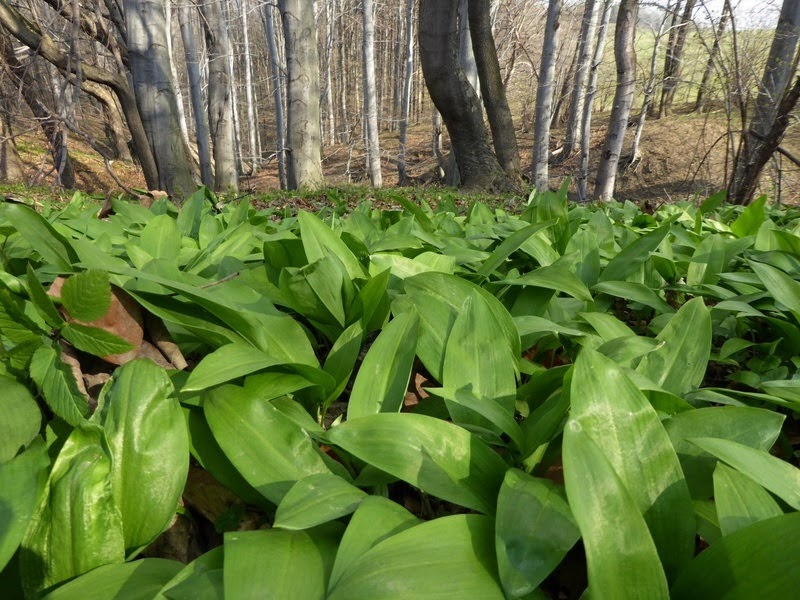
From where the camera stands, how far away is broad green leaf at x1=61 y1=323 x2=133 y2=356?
0.79 meters

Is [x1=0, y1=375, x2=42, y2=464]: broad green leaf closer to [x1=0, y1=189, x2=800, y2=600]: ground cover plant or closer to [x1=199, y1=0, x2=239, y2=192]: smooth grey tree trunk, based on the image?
[x1=0, y1=189, x2=800, y2=600]: ground cover plant

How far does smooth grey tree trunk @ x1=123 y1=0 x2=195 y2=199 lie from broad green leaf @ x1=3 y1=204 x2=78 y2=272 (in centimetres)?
508

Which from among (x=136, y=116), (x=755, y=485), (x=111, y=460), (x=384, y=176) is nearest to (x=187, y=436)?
(x=111, y=460)

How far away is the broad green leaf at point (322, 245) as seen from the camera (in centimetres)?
117

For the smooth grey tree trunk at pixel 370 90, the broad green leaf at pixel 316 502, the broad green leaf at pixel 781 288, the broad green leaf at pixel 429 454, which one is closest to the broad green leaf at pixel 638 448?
the broad green leaf at pixel 429 454

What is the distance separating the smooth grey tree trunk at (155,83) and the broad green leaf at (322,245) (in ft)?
16.6

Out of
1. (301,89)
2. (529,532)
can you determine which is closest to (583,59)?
(301,89)

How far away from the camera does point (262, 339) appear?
2.92ft

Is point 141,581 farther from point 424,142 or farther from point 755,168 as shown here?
point 424,142

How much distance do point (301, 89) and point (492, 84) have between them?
3.42 m

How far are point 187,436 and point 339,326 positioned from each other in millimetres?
441

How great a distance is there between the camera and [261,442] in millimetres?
678

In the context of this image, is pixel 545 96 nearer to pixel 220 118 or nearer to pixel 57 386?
pixel 220 118

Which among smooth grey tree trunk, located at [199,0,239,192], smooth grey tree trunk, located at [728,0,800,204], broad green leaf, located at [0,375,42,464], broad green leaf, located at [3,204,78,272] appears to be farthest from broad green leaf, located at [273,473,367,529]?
smooth grey tree trunk, located at [199,0,239,192]
